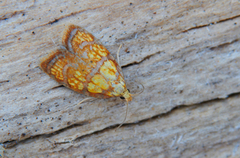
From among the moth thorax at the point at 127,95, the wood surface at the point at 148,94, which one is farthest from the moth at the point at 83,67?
the wood surface at the point at 148,94

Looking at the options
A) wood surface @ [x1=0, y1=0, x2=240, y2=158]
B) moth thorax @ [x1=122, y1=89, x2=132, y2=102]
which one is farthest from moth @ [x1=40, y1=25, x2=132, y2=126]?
wood surface @ [x1=0, y1=0, x2=240, y2=158]

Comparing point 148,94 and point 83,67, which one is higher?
point 83,67

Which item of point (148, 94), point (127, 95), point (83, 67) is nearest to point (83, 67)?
point (83, 67)

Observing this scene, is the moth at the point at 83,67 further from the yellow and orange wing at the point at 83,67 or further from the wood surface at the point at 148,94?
the wood surface at the point at 148,94

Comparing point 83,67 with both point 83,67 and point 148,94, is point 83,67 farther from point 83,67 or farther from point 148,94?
point 148,94

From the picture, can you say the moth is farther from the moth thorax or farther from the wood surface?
the wood surface

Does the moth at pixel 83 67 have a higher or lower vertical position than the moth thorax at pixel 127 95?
higher

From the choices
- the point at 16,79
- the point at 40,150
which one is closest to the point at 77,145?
the point at 40,150

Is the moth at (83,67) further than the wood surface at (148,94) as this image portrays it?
No

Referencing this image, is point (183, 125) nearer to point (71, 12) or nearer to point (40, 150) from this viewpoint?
point (40, 150)
